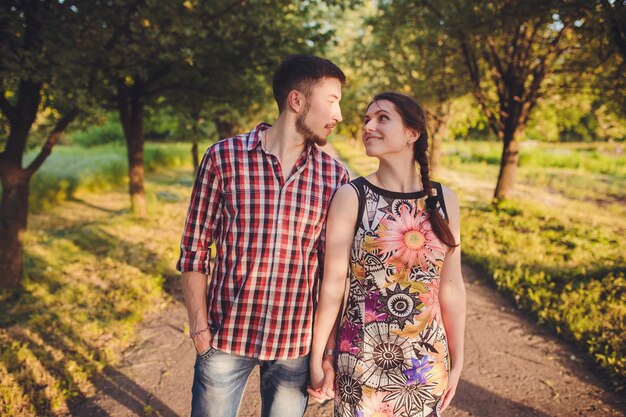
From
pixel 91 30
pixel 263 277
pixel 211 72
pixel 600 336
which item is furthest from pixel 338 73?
pixel 211 72

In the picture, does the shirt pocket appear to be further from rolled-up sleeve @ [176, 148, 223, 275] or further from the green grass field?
the green grass field

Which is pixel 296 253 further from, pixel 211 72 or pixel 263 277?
pixel 211 72

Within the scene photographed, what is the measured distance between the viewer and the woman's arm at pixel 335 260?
1.81m

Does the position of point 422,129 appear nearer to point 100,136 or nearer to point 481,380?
point 481,380

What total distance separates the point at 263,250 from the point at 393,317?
0.65 meters

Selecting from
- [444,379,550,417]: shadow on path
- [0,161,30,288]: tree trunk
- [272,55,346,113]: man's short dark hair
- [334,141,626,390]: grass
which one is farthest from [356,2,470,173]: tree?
[272,55,346,113]: man's short dark hair

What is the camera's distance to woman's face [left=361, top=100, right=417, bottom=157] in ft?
6.01

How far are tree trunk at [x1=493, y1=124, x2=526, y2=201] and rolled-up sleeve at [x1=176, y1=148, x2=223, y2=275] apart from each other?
10.5 metres

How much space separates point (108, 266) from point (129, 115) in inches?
185

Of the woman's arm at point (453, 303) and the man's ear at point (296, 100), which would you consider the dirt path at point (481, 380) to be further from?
the man's ear at point (296, 100)

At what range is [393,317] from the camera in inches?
69.9

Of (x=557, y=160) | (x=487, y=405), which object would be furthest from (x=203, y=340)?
(x=557, y=160)

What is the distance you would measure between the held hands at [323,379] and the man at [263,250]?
0.07 metres

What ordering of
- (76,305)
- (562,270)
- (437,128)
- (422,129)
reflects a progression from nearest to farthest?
(422,129), (76,305), (562,270), (437,128)
